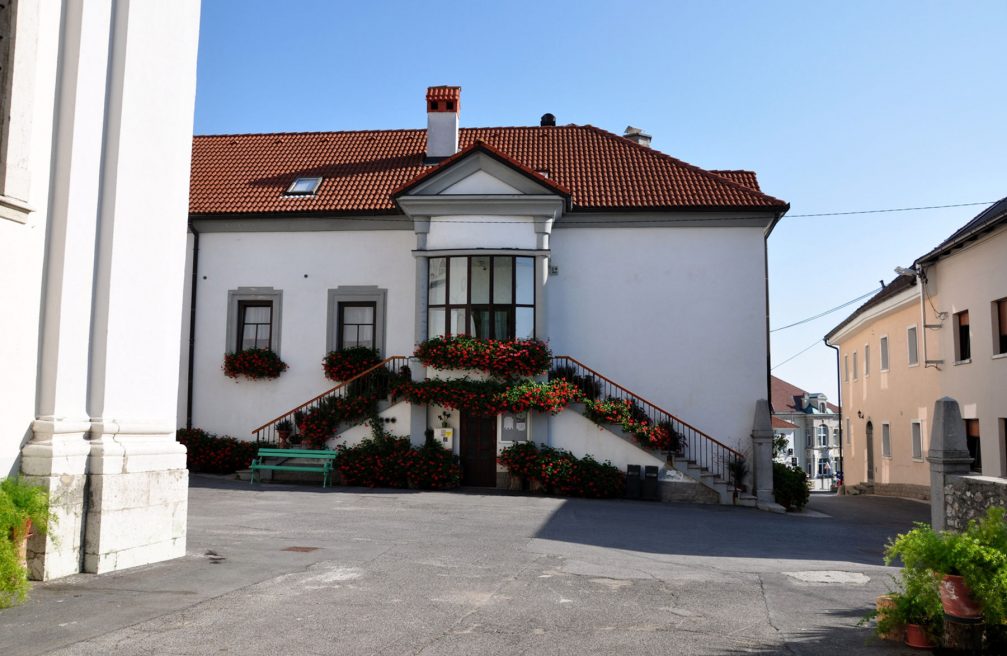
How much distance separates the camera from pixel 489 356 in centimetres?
1898

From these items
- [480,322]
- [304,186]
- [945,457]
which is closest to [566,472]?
[480,322]

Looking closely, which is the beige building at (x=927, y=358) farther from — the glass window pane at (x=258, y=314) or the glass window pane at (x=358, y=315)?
the glass window pane at (x=258, y=314)

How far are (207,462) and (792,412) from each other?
69.2m

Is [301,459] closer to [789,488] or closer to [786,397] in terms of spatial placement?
[789,488]

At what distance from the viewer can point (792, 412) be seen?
80.2m

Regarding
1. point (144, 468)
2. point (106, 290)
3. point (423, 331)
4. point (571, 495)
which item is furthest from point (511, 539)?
point (423, 331)

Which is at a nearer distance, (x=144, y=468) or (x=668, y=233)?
(x=144, y=468)

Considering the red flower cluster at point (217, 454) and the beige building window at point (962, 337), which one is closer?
the red flower cluster at point (217, 454)

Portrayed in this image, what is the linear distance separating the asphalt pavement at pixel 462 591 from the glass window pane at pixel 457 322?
22.2ft

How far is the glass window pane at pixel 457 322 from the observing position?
65.7 ft

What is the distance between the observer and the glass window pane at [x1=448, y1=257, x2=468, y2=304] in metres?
20.2

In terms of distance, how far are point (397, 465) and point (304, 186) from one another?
8341 millimetres

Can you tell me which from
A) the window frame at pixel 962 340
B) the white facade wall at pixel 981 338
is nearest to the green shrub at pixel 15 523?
the white facade wall at pixel 981 338

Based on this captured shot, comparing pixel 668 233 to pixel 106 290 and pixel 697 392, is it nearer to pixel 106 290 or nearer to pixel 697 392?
pixel 697 392
